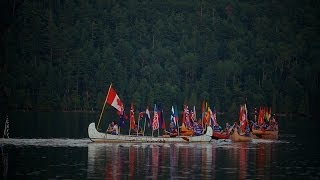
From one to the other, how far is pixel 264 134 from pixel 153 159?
45.9 meters

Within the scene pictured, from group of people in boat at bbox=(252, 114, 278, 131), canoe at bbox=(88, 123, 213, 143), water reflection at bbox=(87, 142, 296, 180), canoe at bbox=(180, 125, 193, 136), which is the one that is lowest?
water reflection at bbox=(87, 142, 296, 180)

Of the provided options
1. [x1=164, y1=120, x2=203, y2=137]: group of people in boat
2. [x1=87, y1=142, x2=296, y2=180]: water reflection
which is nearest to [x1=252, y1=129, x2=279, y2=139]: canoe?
[x1=87, y1=142, x2=296, y2=180]: water reflection

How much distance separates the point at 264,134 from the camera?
13738 centimetres

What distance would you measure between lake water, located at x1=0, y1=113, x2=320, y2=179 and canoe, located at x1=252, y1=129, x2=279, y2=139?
6.42m

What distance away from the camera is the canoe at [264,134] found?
13612cm

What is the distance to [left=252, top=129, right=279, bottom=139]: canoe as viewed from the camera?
136 meters

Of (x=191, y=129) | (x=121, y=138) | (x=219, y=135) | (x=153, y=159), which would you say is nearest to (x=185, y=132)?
(x=191, y=129)

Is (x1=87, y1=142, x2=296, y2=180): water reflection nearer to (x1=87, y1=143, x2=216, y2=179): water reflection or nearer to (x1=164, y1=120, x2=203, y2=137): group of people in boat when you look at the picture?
(x1=87, y1=143, x2=216, y2=179): water reflection

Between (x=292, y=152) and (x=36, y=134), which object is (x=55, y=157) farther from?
(x=36, y=134)

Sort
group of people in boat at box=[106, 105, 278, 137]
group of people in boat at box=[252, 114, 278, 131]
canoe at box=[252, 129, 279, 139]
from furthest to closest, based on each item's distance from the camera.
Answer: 1. group of people in boat at box=[252, 114, 278, 131]
2. canoe at box=[252, 129, 279, 139]
3. group of people in boat at box=[106, 105, 278, 137]

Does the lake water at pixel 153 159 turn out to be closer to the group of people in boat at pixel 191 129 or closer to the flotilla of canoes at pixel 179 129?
the flotilla of canoes at pixel 179 129

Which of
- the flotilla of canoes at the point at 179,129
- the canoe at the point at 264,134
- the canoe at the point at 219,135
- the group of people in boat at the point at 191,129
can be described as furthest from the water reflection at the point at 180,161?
the canoe at the point at 264,134

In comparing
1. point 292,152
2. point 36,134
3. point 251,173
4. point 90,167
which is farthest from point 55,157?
point 36,134

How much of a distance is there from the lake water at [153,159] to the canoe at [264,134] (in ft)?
21.1
